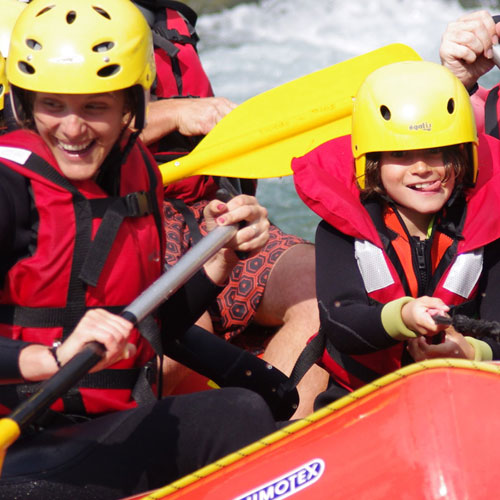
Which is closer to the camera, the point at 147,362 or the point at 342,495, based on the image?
the point at 342,495

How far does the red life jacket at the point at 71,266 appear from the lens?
1.93 meters

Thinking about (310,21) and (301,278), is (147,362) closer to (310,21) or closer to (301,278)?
(301,278)

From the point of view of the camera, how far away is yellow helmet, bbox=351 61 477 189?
222 centimetres

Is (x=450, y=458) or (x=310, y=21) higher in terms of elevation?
(x=310, y=21)

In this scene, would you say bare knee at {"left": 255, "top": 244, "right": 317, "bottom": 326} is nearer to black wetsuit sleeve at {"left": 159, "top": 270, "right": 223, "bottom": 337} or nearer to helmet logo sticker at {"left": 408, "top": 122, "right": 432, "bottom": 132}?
black wetsuit sleeve at {"left": 159, "top": 270, "right": 223, "bottom": 337}

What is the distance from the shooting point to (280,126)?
3166 mm

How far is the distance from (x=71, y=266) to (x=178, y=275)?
0.65 ft

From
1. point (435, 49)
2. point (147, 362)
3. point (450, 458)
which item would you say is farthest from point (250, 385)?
point (435, 49)

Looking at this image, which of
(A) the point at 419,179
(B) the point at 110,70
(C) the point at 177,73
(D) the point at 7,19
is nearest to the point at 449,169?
(A) the point at 419,179

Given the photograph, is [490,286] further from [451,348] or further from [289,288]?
[289,288]

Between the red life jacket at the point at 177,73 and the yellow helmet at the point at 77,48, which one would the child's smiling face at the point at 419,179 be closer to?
the yellow helmet at the point at 77,48

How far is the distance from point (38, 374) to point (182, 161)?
1.38 metres

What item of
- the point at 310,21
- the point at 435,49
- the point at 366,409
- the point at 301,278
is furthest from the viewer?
the point at 310,21

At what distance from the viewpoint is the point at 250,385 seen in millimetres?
2412
